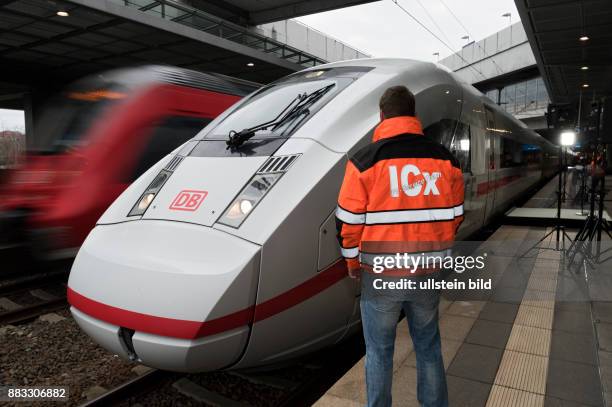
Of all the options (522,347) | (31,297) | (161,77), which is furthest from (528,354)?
(31,297)

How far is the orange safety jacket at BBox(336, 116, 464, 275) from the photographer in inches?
82.4

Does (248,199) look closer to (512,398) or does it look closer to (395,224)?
(395,224)

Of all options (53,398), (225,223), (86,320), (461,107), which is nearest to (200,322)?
(225,223)

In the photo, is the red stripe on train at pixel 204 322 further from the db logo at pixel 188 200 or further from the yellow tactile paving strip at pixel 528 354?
the yellow tactile paving strip at pixel 528 354

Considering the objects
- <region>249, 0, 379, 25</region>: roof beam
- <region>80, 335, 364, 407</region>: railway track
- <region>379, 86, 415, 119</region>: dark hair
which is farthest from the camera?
<region>249, 0, 379, 25</region>: roof beam

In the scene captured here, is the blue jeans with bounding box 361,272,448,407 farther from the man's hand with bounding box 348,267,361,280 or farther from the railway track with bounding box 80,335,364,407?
the railway track with bounding box 80,335,364,407

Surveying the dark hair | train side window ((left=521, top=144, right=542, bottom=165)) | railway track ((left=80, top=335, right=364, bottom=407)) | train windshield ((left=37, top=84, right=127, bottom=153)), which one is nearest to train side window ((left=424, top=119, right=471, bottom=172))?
the dark hair

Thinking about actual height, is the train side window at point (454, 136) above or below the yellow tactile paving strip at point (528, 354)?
above

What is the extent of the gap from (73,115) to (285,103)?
365cm

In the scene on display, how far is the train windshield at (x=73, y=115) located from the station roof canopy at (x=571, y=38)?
9.02m

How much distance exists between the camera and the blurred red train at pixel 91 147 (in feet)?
16.7

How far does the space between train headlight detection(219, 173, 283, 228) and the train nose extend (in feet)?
0.38

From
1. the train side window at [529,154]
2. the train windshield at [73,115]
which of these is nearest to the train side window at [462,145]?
the train windshield at [73,115]

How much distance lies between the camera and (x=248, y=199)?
281cm
